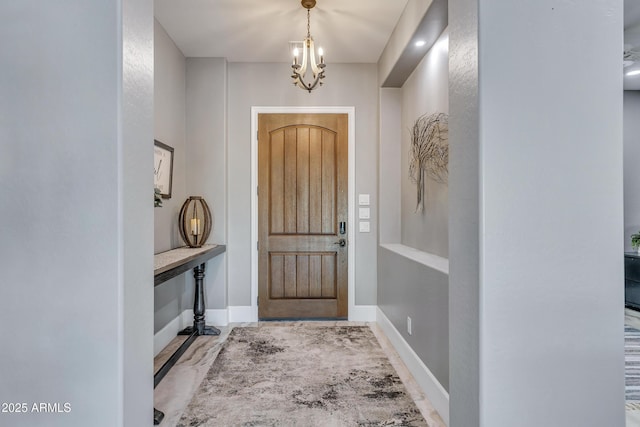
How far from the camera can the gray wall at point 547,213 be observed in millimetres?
1083

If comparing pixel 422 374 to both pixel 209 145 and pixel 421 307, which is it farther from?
pixel 209 145

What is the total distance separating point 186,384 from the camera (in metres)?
2.45

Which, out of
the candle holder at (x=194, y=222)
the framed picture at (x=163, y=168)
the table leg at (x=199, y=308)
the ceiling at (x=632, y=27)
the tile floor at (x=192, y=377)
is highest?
the ceiling at (x=632, y=27)

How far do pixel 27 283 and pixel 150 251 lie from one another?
35 centimetres

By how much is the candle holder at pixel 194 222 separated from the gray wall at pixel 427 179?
75.8 inches

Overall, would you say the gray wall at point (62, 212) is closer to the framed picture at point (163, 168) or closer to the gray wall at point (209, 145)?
the framed picture at point (163, 168)

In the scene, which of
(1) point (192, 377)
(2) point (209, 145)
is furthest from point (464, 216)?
(2) point (209, 145)

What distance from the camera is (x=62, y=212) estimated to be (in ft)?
3.56

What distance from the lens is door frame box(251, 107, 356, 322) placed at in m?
3.89

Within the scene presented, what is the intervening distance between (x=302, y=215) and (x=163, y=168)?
56.9 inches

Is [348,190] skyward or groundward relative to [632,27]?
groundward

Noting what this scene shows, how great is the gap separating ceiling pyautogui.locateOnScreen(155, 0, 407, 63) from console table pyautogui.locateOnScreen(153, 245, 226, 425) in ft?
6.26

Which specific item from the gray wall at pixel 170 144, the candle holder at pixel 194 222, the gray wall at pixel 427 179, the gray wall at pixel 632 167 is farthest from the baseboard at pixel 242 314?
the gray wall at pixel 632 167

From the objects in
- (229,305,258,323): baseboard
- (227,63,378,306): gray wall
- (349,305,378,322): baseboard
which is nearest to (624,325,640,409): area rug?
(349,305,378,322): baseboard
